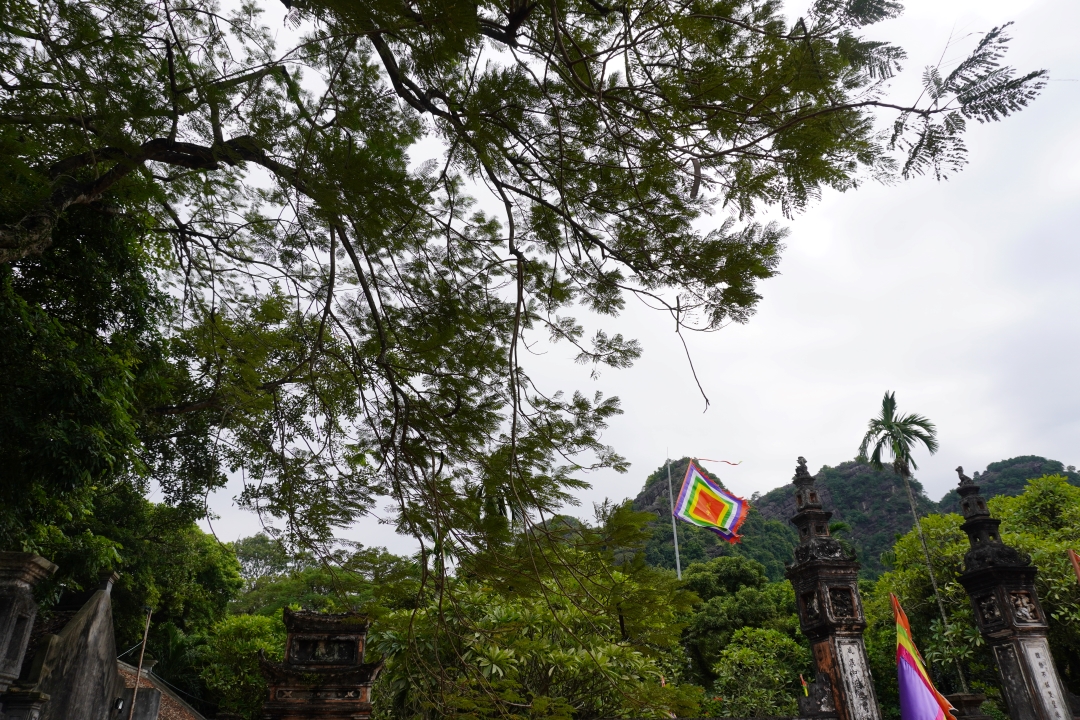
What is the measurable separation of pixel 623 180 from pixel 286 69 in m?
1.59

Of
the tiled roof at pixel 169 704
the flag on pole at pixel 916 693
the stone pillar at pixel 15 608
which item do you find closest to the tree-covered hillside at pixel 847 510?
the tiled roof at pixel 169 704

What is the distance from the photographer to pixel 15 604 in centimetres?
422

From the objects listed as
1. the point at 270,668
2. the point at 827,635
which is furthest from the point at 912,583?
the point at 270,668

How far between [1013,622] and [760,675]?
6.38 m

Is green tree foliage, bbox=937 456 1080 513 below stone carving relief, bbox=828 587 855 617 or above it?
above

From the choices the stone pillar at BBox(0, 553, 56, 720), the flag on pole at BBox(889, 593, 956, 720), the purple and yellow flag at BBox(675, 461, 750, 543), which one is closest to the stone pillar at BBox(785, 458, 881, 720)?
the flag on pole at BBox(889, 593, 956, 720)

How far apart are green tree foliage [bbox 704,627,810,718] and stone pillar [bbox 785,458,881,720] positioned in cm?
575

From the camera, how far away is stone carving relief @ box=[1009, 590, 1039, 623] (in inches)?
231

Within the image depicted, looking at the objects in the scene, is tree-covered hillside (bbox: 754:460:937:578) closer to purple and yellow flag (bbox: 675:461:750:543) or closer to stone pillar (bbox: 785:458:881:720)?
purple and yellow flag (bbox: 675:461:750:543)

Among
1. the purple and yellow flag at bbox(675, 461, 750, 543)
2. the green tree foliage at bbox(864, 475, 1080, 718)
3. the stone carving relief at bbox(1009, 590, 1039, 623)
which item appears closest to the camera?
the stone carving relief at bbox(1009, 590, 1039, 623)

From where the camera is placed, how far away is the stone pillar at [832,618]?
5375 millimetres

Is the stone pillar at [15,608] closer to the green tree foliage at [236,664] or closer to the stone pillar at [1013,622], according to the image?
the stone pillar at [1013,622]

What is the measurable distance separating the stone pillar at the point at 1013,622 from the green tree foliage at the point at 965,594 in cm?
387

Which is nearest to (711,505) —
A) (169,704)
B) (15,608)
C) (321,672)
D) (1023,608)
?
(1023,608)
